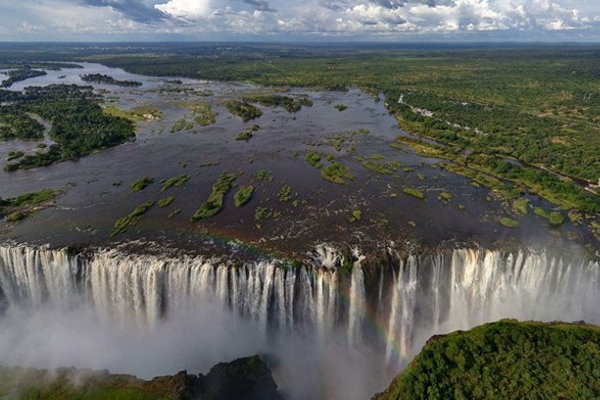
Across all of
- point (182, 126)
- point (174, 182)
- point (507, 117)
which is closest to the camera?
point (174, 182)

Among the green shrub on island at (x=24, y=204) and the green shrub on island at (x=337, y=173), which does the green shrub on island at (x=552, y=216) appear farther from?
the green shrub on island at (x=24, y=204)

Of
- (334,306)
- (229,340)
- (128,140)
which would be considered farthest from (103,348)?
(128,140)

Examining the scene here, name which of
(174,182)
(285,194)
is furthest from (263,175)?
(174,182)

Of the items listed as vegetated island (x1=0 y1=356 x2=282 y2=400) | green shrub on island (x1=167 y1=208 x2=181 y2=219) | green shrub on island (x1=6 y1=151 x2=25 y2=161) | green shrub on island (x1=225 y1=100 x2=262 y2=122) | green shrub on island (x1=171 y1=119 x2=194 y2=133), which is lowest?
vegetated island (x1=0 y1=356 x2=282 y2=400)

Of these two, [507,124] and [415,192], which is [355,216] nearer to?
[415,192]

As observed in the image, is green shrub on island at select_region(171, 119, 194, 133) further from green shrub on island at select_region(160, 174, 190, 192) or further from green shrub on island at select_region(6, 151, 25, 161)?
green shrub on island at select_region(160, 174, 190, 192)

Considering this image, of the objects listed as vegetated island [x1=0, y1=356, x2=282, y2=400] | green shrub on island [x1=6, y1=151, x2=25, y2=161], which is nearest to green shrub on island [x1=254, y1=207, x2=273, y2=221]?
vegetated island [x1=0, y1=356, x2=282, y2=400]
